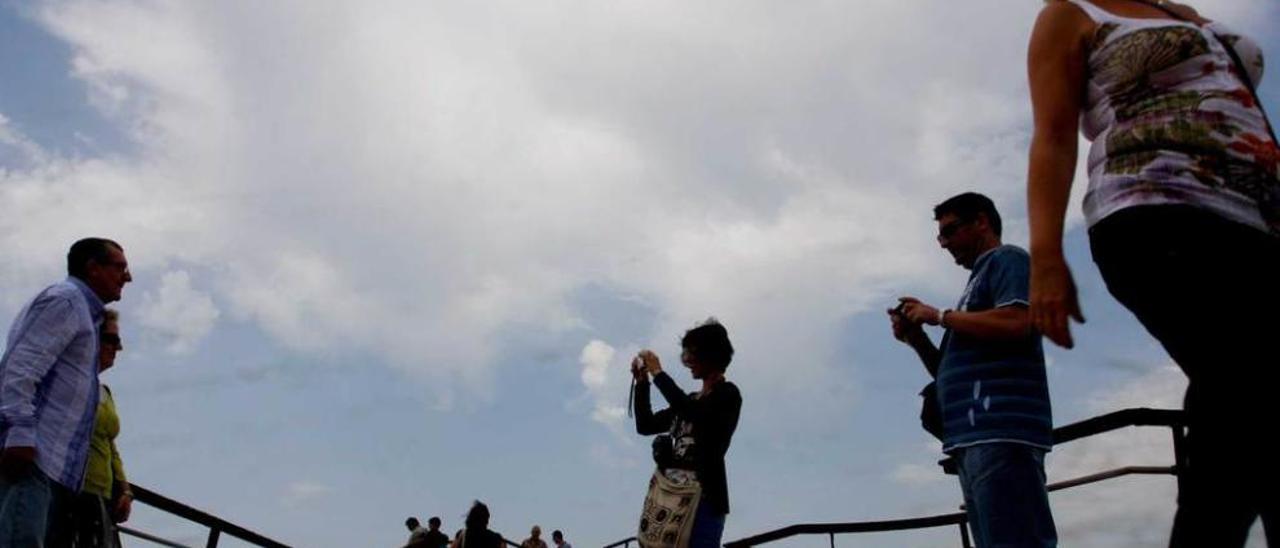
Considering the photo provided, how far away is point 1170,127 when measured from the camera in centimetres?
184

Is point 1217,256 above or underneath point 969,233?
underneath

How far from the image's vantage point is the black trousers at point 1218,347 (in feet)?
5.17

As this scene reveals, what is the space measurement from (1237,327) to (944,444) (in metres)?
1.55

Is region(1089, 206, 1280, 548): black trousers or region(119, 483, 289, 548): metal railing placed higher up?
region(119, 483, 289, 548): metal railing

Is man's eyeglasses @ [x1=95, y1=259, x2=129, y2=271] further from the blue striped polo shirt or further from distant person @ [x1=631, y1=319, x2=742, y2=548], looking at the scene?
the blue striped polo shirt

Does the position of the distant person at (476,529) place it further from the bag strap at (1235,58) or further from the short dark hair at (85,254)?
the bag strap at (1235,58)

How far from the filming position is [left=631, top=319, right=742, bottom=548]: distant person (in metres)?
3.65

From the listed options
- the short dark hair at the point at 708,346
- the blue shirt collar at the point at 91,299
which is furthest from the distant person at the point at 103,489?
the short dark hair at the point at 708,346

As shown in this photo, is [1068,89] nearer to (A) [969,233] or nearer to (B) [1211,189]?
(B) [1211,189]

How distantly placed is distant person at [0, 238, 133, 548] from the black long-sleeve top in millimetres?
2042

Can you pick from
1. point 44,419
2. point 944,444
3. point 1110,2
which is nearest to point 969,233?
point 944,444

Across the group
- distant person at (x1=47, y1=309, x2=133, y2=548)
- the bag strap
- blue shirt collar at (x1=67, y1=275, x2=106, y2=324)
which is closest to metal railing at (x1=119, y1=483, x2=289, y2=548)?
distant person at (x1=47, y1=309, x2=133, y2=548)

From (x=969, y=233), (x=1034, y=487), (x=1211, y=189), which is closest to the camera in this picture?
(x=1211, y=189)

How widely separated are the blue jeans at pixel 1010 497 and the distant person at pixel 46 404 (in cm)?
279
